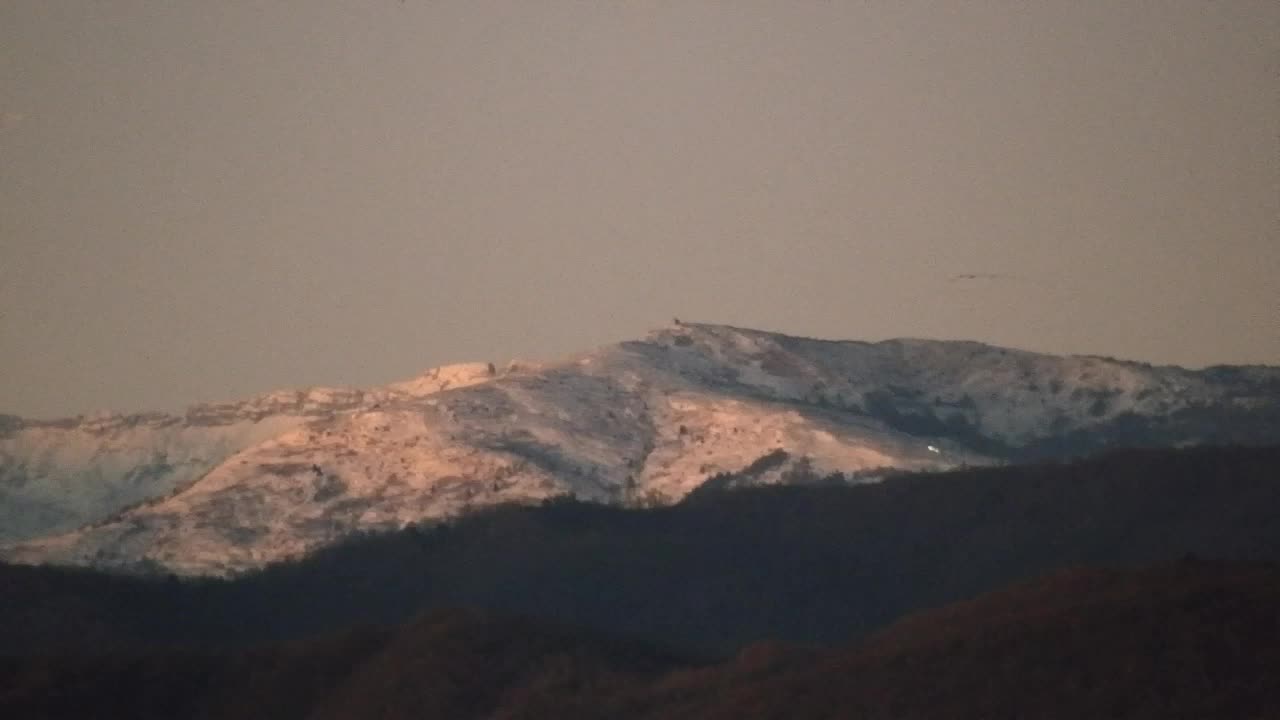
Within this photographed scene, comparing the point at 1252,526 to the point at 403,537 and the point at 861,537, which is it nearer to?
the point at 861,537

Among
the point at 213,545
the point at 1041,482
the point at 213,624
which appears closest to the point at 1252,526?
the point at 1041,482

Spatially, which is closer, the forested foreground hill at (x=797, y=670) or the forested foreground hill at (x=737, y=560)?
the forested foreground hill at (x=797, y=670)

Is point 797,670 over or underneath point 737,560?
underneath

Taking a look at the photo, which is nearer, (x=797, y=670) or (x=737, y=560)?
(x=797, y=670)

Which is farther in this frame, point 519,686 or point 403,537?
point 403,537
